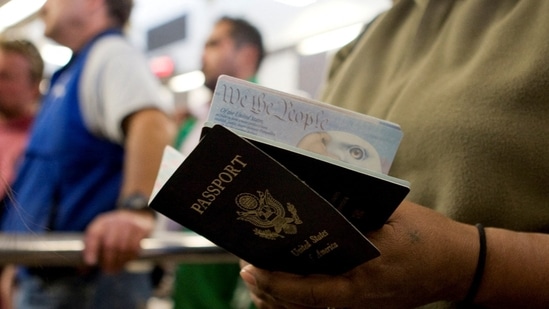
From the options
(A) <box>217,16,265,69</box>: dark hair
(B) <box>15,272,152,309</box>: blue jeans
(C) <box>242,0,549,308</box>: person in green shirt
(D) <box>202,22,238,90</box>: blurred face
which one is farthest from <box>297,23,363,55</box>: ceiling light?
(C) <box>242,0,549,308</box>: person in green shirt

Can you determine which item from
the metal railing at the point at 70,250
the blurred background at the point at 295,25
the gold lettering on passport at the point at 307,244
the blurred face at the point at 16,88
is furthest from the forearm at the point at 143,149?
the blurred background at the point at 295,25

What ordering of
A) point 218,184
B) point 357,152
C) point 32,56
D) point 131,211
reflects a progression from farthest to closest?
point 32,56
point 131,211
point 357,152
point 218,184

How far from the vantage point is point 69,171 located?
136 centimetres

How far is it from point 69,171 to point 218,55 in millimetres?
978

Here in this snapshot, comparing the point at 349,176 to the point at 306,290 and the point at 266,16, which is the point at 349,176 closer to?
the point at 306,290

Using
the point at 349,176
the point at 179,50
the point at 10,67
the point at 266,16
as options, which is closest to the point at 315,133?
the point at 349,176

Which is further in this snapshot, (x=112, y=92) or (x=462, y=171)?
(x=112, y=92)

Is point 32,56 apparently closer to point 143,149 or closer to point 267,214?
point 143,149

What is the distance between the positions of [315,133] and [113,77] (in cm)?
94

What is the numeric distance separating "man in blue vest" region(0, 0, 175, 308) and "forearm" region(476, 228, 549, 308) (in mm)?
822

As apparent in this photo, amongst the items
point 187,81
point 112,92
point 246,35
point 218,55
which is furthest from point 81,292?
point 187,81

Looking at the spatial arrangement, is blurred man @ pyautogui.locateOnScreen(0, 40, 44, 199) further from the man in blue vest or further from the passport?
the passport

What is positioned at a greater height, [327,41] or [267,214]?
[267,214]

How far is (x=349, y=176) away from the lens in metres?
0.47
